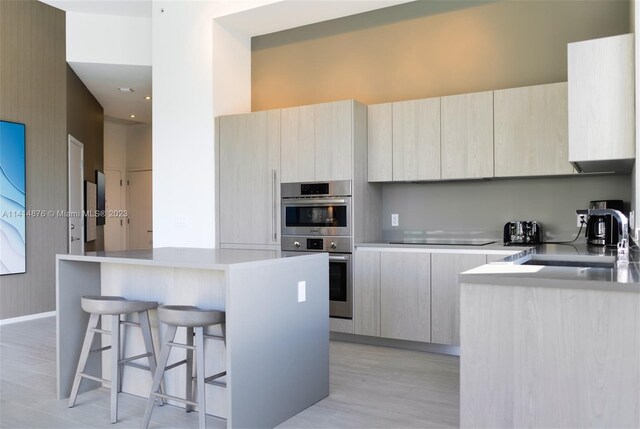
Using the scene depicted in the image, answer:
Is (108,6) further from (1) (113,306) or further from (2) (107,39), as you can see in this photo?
(1) (113,306)

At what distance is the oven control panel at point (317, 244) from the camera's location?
442 centimetres

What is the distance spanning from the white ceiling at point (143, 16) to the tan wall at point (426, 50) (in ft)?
0.66

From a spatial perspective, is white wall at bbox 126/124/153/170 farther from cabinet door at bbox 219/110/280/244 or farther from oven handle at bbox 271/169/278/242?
oven handle at bbox 271/169/278/242

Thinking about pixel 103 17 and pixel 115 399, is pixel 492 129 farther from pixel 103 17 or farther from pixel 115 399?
pixel 103 17

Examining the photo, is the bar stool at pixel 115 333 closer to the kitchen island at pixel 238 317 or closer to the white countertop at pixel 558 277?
the kitchen island at pixel 238 317

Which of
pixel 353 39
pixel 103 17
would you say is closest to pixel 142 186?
pixel 103 17

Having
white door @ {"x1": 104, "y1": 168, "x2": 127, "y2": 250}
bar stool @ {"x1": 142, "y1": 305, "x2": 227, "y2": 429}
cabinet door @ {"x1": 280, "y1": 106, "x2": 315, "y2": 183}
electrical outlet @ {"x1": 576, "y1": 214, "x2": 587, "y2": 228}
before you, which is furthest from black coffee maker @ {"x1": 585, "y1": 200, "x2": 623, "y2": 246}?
white door @ {"x1": 104, "y1": 168, "x2": 127, "y2": 250}

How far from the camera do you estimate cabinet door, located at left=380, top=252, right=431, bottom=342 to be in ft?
13.3

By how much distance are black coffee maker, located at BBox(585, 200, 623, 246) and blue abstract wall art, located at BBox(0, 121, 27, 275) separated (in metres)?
5.27

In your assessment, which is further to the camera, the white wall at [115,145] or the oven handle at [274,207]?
the white wall at [115,145]

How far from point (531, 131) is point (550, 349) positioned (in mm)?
2608

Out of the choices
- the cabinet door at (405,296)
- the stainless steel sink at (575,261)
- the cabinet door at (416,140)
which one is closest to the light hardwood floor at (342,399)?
the cabinet door at (405,296)

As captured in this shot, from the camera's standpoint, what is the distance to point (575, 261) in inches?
114

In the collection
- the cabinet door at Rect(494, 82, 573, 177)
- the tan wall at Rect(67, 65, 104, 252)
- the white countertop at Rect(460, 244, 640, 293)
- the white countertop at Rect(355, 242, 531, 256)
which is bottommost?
the white countertop at Rect(355, 242, 531, 256)
